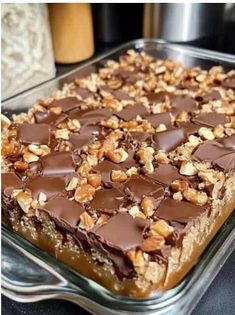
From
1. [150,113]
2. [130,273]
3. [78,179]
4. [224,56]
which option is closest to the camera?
[130,273]

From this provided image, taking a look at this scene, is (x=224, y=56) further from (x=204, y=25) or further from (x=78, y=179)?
(x=78, y=179)

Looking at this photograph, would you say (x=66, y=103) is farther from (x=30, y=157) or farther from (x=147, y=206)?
(x=147, y=206)

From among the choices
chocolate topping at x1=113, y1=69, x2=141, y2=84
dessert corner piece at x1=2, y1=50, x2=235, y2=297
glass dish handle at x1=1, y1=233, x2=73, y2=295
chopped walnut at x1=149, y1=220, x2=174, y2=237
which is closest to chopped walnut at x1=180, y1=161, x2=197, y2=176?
dessert corner piece at x1=2, y1=50, x2=235, y2=297

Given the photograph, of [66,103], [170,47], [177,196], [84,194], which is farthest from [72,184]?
[170,47]

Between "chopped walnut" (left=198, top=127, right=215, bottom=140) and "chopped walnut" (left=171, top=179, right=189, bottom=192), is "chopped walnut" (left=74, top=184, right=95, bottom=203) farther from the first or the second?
"chopped walnut" (left=198, top=127, right=215, bottom=140)

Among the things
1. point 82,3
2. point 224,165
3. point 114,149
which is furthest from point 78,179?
point 82,3

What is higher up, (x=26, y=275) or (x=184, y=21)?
(x=184, y=21)
